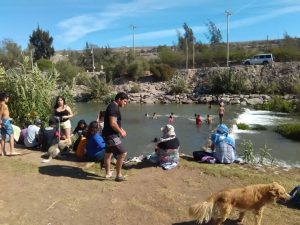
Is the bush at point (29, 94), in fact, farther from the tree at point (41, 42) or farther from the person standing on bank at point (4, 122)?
the tree at point (41, 42)

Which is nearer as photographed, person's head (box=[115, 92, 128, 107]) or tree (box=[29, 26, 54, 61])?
person's head (box=[115, 92, 128, 107])

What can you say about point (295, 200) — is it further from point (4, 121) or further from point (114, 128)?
point (4, 121)

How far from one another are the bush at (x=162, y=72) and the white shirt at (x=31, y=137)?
138 ft

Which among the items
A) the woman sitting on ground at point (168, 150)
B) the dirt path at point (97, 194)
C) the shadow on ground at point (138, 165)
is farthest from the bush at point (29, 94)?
the woman sitting on ground at point (168, 150)

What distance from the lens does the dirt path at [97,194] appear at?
6.41 metres

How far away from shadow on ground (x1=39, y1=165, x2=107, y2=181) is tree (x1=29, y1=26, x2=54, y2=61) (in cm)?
7047

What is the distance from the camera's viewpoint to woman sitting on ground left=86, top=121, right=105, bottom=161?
30.5ft

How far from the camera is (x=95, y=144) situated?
935 centimetres

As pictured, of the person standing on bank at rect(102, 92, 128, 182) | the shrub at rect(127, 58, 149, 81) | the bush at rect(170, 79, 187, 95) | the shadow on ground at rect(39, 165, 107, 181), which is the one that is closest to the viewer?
the person standing on bank at rect(102, 92, 128, 182)

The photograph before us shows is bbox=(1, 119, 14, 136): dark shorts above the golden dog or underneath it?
above

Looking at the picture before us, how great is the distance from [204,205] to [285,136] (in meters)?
16.0

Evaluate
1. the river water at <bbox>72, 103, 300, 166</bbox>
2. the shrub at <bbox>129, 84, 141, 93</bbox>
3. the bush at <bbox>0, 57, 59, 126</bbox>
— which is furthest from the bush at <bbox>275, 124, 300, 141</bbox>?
the shrub at <bbox>129, 84, 141, 93</bbox>

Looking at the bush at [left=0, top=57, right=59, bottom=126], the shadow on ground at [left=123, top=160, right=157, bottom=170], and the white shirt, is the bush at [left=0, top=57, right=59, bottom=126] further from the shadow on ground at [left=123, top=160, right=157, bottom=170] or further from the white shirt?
the shadow on ground at [left=123, top=160, right=157, bottom=170]

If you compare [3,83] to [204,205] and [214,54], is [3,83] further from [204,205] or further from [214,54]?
Result: [214,54]
